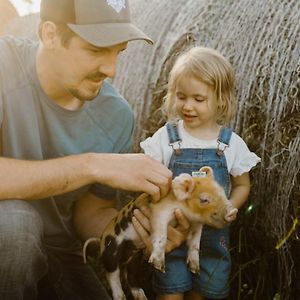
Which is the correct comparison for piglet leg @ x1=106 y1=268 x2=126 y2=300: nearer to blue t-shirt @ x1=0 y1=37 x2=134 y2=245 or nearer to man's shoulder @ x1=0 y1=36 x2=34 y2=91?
blue t-shirt @ x1=0 y1=37 x2=134 y2=245

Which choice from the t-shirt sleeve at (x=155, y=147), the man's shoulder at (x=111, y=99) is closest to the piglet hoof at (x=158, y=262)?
the t-shirt sleeve at (x=155, y=147)

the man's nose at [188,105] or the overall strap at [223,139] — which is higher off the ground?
the man's nose at [188,105]

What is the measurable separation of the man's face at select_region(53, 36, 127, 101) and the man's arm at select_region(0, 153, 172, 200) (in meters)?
0.35

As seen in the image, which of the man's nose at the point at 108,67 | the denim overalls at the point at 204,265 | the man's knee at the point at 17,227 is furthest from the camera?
the denim overalls at the point at 204,265

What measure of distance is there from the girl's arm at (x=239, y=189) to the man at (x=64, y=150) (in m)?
0.30

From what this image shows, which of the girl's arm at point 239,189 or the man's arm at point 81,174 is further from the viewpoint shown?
the girl's arm at point 239,189

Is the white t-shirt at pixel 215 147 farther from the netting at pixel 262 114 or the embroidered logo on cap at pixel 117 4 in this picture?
the embroidered logo on cap at pixel 117 4

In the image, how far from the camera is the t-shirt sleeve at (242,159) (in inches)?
136

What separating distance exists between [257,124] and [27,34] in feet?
9.41

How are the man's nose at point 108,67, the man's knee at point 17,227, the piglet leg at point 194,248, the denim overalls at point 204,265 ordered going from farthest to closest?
the denim overalls at point 204,265
the piglet leg at point 194,248
the man's nose at point 108,67
the man's knee at point 17,227

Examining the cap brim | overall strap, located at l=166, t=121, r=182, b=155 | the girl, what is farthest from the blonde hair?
the cap brim

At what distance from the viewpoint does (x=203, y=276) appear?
11.7ft

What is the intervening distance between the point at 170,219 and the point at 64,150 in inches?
23.2

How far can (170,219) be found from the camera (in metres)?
3.27
